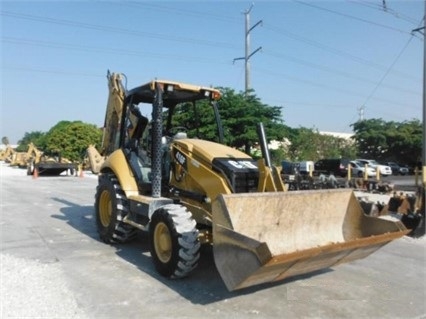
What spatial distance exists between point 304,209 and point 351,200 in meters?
0.95

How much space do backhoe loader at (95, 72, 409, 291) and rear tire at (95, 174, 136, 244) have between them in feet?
0.05

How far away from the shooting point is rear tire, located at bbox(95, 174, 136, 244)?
7.06 metres

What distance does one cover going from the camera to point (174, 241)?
5332mm

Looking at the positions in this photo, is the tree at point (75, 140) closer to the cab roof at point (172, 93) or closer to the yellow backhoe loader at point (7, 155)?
the yellow backhoe loader at point (7, 155)

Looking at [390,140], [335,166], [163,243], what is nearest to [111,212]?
[163,243]

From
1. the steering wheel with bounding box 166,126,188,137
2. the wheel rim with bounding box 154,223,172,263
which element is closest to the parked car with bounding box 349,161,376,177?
the steering wheel with bounding box 166,126,188,137

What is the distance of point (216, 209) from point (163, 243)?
1278mm

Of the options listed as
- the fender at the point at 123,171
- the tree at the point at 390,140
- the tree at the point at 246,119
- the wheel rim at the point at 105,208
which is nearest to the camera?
the fender at the point at 123,171

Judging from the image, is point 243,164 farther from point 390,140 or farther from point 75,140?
point 390,140

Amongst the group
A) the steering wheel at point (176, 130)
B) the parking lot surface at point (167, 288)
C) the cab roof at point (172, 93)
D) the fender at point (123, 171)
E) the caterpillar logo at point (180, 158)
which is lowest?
the parking lot surface at point (167, 288)

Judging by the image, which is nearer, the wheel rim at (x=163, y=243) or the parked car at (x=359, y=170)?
the wheel rim at (x=163, y=243)

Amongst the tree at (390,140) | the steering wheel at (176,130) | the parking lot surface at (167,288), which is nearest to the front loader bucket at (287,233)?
the parking lot surface at (167,288)

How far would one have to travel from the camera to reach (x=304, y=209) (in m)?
5.66

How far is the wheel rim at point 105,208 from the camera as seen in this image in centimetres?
773
